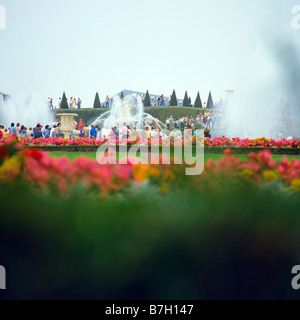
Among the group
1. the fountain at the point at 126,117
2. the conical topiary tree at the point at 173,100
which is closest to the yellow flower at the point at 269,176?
the fountain at the point at 126,117

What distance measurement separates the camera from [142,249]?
2920 mm

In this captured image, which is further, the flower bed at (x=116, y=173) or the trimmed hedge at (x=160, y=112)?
the trimmed hedge at (x=160, y=112)

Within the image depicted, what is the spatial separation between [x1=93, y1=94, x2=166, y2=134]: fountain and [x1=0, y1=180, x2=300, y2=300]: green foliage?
2557cm

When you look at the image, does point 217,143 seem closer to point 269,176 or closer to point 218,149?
point 218,149

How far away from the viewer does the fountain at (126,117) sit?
29344 mm

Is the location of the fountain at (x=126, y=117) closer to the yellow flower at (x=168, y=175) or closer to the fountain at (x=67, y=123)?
the fountain at (x=67, y=123)

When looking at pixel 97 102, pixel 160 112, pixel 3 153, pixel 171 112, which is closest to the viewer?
pixel 3 153

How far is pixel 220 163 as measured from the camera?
3787 mm

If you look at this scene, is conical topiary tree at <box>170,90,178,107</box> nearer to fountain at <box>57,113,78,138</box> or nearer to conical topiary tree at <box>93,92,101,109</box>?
conical topiary tree at <box>93,92,101,109</box>

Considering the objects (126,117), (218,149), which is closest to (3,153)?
(218,149)

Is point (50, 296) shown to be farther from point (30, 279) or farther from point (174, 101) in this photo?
point (174, 101)

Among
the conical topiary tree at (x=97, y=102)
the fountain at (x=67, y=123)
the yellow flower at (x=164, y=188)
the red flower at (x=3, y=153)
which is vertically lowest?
the yellow flower at (x=164, y=188)

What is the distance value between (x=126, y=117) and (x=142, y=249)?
87.5 feet

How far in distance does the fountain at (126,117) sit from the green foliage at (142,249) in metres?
25.6
